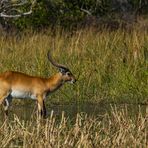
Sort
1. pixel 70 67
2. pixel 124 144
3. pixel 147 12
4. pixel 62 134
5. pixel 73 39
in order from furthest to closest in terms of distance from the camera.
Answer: pixel 147 12 < pixel 73 39 < pixel 70 67 < pixel 62 134 < pixel 124 144

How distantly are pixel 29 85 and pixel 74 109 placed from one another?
2.89ft

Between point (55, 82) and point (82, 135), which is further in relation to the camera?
point (55, 82)

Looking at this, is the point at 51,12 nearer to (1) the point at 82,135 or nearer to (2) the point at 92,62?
(2) the point at 92,62

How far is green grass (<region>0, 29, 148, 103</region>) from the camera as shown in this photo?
45.7 feet

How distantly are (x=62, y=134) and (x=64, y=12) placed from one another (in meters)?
13.4

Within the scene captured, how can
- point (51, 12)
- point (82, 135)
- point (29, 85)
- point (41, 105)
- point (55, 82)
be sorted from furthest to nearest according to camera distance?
point (51, 12)
point (55, 82)
point (29, 85)
point (41, 105)
point (82, 135)

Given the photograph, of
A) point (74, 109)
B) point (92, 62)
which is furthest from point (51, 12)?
point (74, 109)

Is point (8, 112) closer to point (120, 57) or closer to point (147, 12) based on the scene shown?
point (120, 57)

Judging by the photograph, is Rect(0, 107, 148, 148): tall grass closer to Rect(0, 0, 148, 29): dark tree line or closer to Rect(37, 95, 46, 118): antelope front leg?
Rect(37, 95, 46, 118): antelope front leg

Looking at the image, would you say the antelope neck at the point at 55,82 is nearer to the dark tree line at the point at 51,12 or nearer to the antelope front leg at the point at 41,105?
the antelope front leg at the point at 41,105

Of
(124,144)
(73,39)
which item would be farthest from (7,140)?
(73,39)

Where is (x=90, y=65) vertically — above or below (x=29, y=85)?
above

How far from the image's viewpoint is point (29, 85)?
13.0 m

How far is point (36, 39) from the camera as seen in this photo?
1683 centimetres
